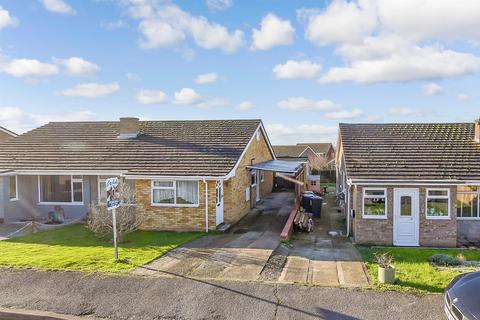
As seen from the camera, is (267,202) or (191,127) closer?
(191,127)

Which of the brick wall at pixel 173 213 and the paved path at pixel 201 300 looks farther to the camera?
the brick wall at pixel 173 213

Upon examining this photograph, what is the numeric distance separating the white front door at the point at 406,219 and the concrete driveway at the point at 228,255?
457 centimetres

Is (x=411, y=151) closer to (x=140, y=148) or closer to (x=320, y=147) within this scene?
(x=140, y=148)

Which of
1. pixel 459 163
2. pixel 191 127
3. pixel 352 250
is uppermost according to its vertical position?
pixel 191 127

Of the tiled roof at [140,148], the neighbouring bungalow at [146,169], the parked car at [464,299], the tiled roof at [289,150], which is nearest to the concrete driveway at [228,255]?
the neighbouring bungalow at [146,169]

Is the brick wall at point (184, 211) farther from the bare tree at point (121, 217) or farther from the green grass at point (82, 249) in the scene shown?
the green grass at point (82, 249)

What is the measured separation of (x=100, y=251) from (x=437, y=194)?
40.8 feet

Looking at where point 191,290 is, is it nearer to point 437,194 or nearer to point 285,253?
point 285,253

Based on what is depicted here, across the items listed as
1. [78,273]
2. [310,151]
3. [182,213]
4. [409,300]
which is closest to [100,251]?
[78,273]

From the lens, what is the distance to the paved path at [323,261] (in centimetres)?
1053

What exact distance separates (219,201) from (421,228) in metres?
8.20

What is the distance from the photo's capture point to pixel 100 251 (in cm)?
1348

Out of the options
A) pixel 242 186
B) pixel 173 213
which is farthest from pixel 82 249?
pixel 242 186

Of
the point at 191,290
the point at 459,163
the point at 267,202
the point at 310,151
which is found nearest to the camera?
the point at 191,290
